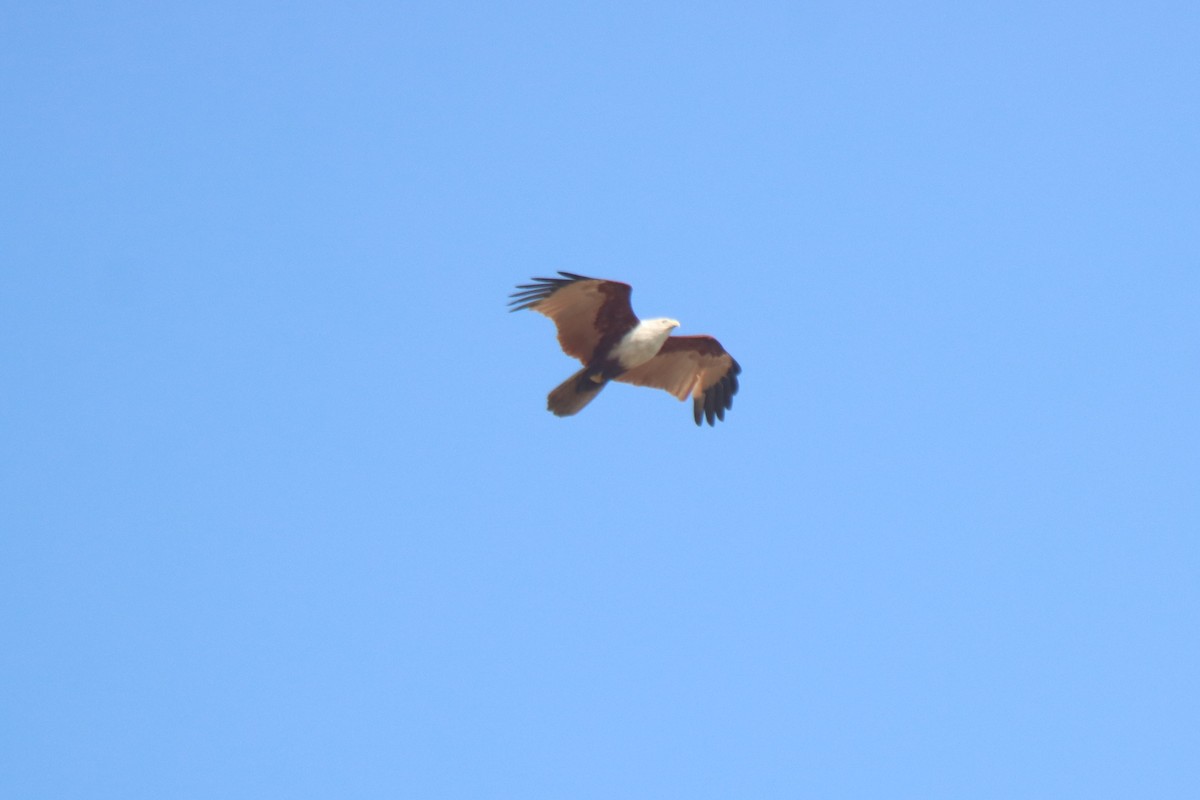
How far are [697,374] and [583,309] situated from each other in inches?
94.9

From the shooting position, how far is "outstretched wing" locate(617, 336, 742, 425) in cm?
1769

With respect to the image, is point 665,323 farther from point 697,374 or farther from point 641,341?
point 697,374

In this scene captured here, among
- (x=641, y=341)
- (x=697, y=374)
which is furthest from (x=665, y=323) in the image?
(x=697, y=374)

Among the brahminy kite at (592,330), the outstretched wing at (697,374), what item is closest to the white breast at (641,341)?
the brahminy kite at (592,330)

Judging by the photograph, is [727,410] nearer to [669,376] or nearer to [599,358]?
[669,376]

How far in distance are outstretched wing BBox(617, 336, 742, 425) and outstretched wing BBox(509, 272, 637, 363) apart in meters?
1.19

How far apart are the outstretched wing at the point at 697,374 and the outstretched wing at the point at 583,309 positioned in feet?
3.90

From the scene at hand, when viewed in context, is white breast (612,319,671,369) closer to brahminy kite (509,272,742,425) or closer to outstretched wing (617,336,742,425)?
brahminy kite (509,272,742,425)

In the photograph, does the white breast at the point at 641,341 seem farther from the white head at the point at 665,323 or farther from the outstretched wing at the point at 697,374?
the outstretched wing at the point at 697,374

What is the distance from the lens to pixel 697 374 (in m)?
18.1

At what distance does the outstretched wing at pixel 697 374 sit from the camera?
696 inches

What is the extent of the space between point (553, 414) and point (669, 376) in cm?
247

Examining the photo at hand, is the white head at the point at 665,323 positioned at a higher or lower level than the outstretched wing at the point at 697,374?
lower

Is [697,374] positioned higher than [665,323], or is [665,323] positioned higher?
[697,374]
